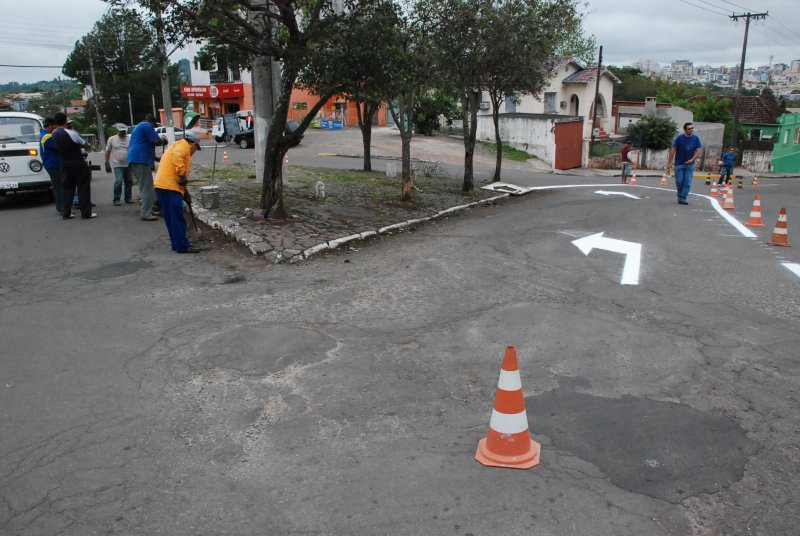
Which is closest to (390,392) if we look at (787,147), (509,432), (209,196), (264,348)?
(509,432)

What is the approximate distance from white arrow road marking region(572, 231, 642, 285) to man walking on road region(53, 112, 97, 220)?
8854 millimetres

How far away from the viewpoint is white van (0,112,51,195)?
12.3 metres

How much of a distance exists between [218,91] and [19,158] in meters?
40.3

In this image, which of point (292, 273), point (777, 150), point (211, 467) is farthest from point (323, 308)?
point (777, 150)

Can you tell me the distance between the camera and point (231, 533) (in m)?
3.29

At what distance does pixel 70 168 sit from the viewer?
10.8 m

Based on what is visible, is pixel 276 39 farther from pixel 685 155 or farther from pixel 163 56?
pixel 685 155

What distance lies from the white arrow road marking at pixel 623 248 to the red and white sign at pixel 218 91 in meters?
44.1

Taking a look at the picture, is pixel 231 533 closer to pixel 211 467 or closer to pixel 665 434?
pixel 211 467

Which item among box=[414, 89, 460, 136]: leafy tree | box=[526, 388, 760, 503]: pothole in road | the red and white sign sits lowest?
box=[526, 388, 760, 503]: pothole in road

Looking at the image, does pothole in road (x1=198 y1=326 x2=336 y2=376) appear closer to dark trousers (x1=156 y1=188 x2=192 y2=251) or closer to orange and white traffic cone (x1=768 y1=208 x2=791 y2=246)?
dark trousers (x1=156 y1=188 x2=192 y2=251)

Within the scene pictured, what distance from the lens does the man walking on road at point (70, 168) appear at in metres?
10.7

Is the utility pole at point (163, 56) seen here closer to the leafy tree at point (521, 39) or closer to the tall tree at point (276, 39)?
the tall tree at point (276, 39)

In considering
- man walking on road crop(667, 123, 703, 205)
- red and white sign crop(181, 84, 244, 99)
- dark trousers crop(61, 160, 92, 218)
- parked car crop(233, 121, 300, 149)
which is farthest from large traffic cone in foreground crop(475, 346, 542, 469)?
red and white sign crop(181, 84, 244, 99)
